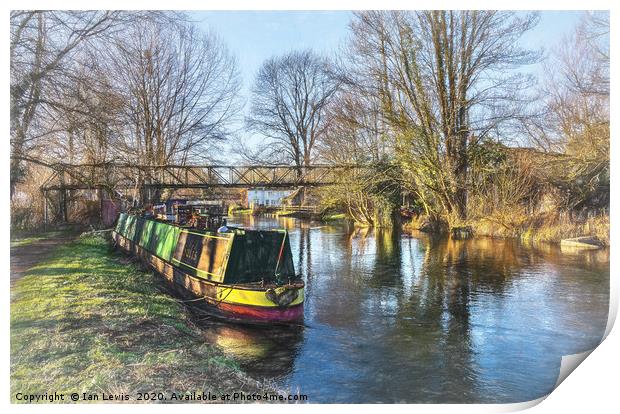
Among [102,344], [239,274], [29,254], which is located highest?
[29,254]

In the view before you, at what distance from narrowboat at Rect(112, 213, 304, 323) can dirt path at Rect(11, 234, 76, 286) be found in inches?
66.0

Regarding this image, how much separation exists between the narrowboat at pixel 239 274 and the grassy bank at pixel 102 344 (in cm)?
50

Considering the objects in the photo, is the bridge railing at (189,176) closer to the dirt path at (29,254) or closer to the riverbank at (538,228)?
the dirt path at (29,254)

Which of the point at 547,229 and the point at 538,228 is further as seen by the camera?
the point at 538,228

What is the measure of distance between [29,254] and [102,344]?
1880 mm

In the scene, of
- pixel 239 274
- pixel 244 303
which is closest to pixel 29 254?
pixel 239 274

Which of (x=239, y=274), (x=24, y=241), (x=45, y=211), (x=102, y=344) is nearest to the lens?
(x=102, y=344)

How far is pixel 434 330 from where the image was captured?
5180mm

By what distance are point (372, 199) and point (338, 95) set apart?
529cm

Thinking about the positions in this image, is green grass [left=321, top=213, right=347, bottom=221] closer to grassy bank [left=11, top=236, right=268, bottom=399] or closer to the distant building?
the distant building

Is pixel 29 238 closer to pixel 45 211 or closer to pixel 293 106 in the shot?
pixel 45 211

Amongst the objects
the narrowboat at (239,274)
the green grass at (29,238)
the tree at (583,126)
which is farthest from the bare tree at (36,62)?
the tree at (583,126)

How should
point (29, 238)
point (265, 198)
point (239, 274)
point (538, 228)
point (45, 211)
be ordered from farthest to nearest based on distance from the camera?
point (265, 198)
point (538, 228)
point (45, 211)
point (239, 274)
point (29, 238)

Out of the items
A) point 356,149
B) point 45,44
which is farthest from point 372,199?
point 45,44
